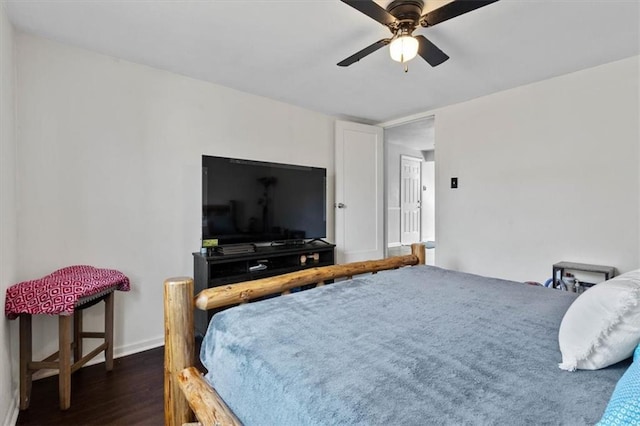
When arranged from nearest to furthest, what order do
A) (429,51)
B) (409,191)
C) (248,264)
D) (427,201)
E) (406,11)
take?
(406,11), (429,51), (248,264), (409,191), (427,201)

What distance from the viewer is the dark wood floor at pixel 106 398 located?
5.69 ft

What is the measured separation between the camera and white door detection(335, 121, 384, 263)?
3.92 meters

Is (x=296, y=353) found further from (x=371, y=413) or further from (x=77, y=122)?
(x=77, y=122)

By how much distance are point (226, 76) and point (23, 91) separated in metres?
1.43

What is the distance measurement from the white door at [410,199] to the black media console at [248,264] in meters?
3.86

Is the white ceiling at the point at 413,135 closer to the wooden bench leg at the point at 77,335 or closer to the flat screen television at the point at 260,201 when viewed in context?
the flat screen television at the point at 260,201

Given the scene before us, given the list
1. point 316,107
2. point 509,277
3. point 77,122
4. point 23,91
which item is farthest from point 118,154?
point 509,277

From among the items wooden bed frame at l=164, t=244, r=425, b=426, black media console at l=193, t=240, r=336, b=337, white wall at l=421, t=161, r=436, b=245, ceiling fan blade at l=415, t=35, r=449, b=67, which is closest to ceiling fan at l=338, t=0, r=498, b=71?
ceiling fan blade at l=415, t=35, r=449, b=67

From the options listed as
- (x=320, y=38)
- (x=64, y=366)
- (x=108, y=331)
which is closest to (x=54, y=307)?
(x=64, y=366)

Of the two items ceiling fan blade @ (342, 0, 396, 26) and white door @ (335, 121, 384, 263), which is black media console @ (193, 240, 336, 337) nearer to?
white door @ (335, 121, 384, 263)

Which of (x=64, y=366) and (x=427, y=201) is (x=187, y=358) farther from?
(x=427, y=201)

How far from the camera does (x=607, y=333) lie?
0.86m

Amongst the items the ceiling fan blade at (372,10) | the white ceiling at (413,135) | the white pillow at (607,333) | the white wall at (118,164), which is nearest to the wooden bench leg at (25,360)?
the white wall at (118,164)

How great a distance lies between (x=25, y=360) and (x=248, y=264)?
151 centimetres
